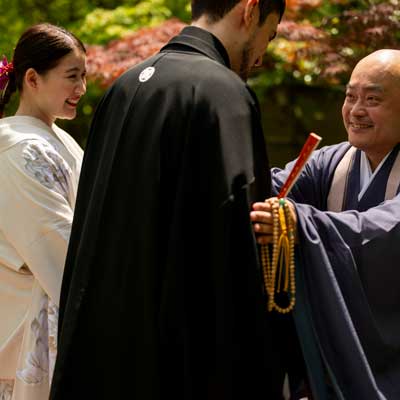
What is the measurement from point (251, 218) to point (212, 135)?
0.89 ft

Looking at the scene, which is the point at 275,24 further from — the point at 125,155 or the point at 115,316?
the point at 115,316

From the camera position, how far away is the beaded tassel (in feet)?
8.11

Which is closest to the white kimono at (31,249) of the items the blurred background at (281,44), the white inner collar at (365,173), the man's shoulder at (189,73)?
the man's shoulder at (189,73)

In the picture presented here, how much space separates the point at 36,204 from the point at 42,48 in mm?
687

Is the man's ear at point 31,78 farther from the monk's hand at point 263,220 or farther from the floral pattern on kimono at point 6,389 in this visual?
the monk's hand at point 263,220

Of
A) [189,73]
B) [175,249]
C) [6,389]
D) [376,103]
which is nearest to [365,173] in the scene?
[376,103]

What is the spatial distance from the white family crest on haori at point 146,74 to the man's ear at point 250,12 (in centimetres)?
33

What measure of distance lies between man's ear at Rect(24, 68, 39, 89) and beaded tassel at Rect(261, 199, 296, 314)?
138cm

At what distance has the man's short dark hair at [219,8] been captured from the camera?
254 cm

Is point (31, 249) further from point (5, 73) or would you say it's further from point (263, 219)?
point (263, 219)

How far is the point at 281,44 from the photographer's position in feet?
22.0

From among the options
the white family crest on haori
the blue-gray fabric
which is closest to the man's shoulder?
the white family crest on haori

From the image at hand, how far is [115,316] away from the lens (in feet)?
8.13

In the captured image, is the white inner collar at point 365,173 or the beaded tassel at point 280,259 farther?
the white inner collar at point 365,173
